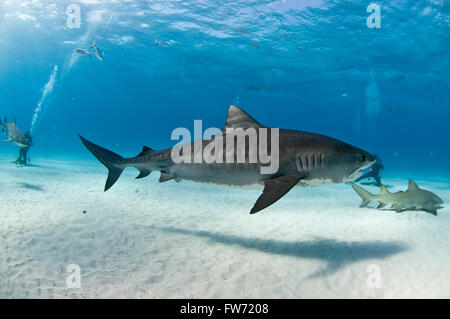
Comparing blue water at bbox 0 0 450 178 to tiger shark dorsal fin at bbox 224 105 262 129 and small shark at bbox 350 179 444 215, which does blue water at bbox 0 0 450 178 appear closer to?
small shark at bbox 350 179 444 215

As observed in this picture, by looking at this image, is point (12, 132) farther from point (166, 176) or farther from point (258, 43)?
point (258, 43)

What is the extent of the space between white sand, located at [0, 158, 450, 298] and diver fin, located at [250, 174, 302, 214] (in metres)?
1.09

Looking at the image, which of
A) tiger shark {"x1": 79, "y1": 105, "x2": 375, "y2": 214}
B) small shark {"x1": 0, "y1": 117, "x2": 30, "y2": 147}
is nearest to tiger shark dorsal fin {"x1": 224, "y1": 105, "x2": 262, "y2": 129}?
tiger shark {"x1": 79, "y1": 105, "x2": 375, "y2": 214}

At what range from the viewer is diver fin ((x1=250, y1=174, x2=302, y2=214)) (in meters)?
3.26

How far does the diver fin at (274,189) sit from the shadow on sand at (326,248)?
4.33 ft

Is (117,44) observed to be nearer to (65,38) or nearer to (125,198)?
(65,38)

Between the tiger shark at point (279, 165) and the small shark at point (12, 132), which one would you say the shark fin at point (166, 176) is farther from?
the small shark at point (12, 132)

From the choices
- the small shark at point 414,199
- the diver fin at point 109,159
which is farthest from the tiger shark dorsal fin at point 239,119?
the small shark at point 414,199

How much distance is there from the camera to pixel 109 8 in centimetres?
2275

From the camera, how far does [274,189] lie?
3.49m

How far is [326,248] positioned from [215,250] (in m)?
1.88

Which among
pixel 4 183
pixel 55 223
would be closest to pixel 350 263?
pixel 55 223

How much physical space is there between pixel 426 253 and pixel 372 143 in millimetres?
199964

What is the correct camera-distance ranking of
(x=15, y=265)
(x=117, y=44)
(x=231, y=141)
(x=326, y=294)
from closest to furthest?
(x=326, y=294)
(x=15, y=265)
(x=231, y=141)
(x=117, y=44)
